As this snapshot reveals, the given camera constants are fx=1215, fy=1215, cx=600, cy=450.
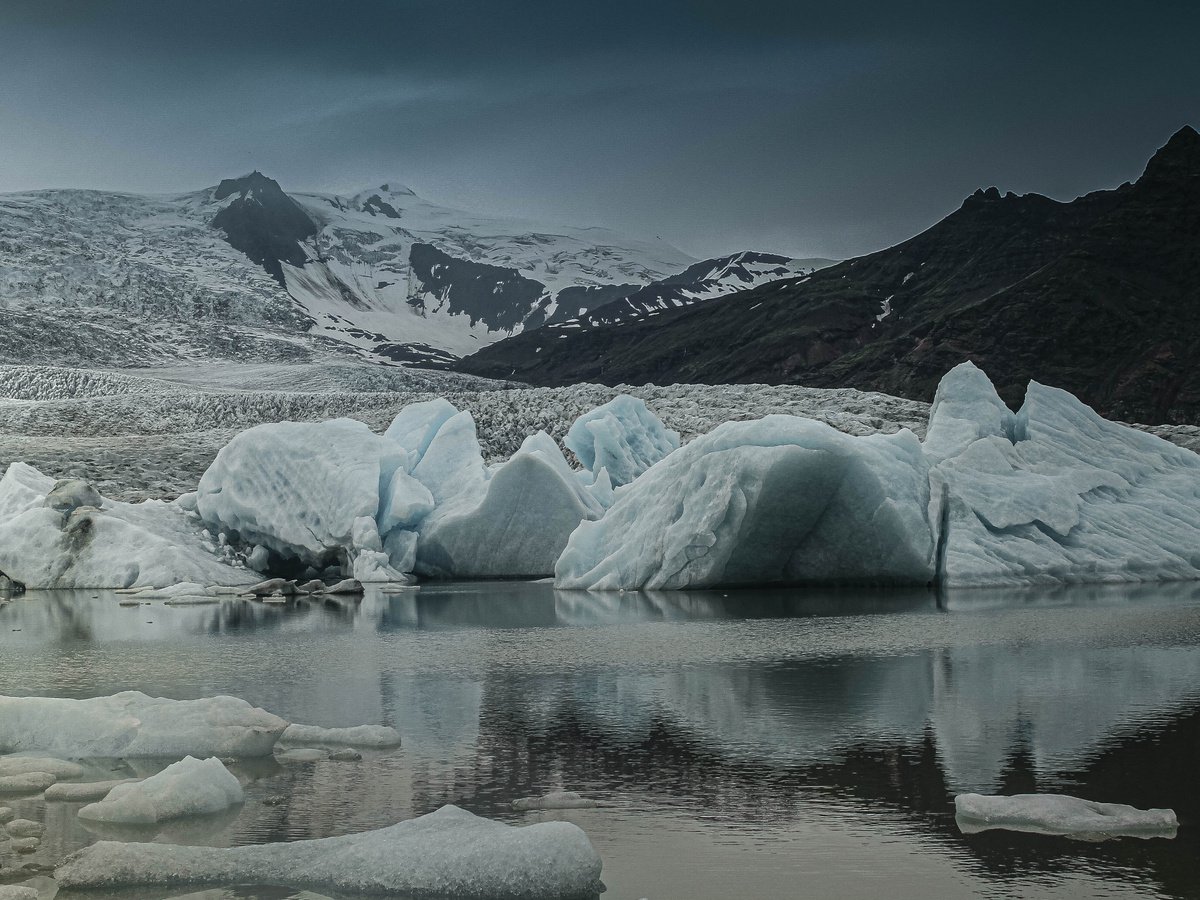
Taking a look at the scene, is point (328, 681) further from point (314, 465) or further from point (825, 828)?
point (314, 465)

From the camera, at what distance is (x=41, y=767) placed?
752 centimetres

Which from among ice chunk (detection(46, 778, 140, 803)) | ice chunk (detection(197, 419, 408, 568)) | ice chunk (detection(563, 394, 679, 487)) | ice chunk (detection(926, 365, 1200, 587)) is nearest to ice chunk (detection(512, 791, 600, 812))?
ice chunk (detection(46, 778, 140, 803))

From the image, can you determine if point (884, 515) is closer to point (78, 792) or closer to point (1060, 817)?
point (1060, 817)

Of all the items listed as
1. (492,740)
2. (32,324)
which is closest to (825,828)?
(492,740)

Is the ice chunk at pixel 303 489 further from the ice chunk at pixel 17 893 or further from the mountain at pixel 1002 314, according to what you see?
the mountain at pixel 1002 314

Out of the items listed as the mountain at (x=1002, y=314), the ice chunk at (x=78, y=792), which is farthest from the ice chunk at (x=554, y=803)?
the mountain at (x=1002, y=314)

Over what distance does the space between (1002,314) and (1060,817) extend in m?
87.6

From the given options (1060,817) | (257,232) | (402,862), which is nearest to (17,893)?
(402,862)

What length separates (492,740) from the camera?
8148mm

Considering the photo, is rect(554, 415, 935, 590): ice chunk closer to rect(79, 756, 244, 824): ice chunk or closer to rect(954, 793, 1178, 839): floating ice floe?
rect(954, 793, 1178, 839): floating ice floe

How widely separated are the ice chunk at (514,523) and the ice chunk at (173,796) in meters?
16.9

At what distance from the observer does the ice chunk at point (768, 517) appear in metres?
18.7

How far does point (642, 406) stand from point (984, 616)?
62.6ft

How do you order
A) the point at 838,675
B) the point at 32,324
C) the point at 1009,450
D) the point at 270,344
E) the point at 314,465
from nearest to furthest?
the point at 838,675, the point at 1009,450, the point at 314,465, the point at 32,324, the point at 270,344
